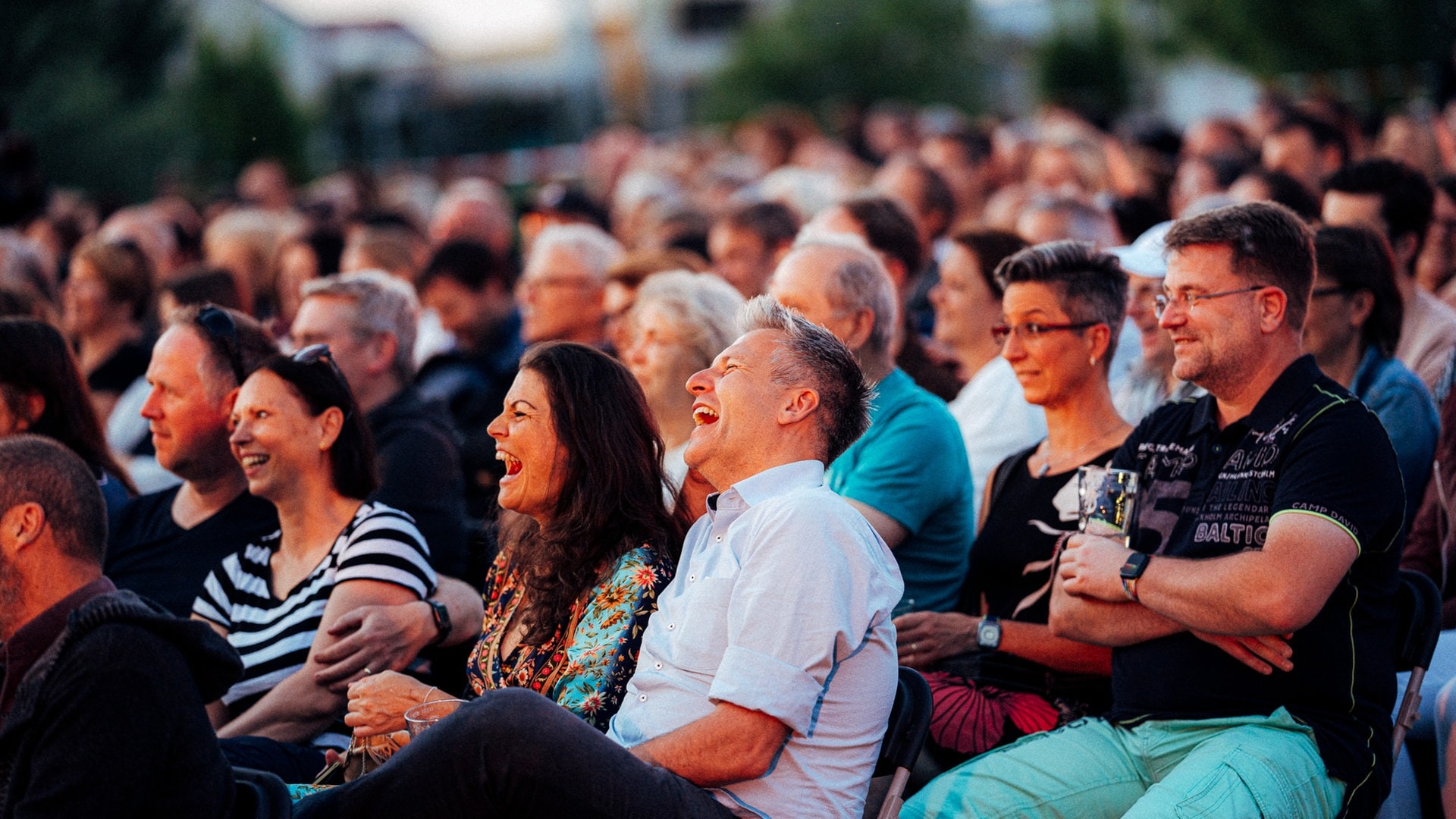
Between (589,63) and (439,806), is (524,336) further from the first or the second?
(589,63)

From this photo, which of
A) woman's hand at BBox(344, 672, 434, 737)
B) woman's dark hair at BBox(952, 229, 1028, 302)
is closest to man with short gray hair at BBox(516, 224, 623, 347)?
woman's dark hair at BBox(952, 229, 1028, 302)

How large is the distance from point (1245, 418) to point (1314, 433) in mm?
214

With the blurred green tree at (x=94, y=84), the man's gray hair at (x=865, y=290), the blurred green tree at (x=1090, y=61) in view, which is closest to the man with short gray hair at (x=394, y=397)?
the man's gray hair at (x=865, y=290)

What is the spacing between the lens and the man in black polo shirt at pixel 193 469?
456 cm

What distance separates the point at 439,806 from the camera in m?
2.81

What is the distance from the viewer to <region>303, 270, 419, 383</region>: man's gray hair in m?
5.46

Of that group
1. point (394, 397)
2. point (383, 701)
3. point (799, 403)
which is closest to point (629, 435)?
point (799, 403)

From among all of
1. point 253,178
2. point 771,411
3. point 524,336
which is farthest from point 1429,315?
point 253,178

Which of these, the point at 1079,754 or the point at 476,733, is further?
the point at 1079,754

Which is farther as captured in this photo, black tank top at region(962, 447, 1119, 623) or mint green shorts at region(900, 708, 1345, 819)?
black tank top at region(962, 447, 1119, 623)

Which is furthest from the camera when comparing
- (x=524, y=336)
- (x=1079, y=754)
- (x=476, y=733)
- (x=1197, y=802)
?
(x=524, y=336)

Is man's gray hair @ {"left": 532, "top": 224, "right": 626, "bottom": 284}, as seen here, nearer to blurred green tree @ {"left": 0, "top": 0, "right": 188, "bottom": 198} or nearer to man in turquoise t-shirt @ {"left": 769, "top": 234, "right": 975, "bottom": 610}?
man in turquoise t-shirt @ {"left": 769, "top": 234, "right": 975, "bottom": 610}

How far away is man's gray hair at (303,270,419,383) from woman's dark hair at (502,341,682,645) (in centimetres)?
198

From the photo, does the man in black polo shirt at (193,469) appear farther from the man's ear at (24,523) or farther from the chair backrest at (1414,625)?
the chair backrest at (1414,625)
